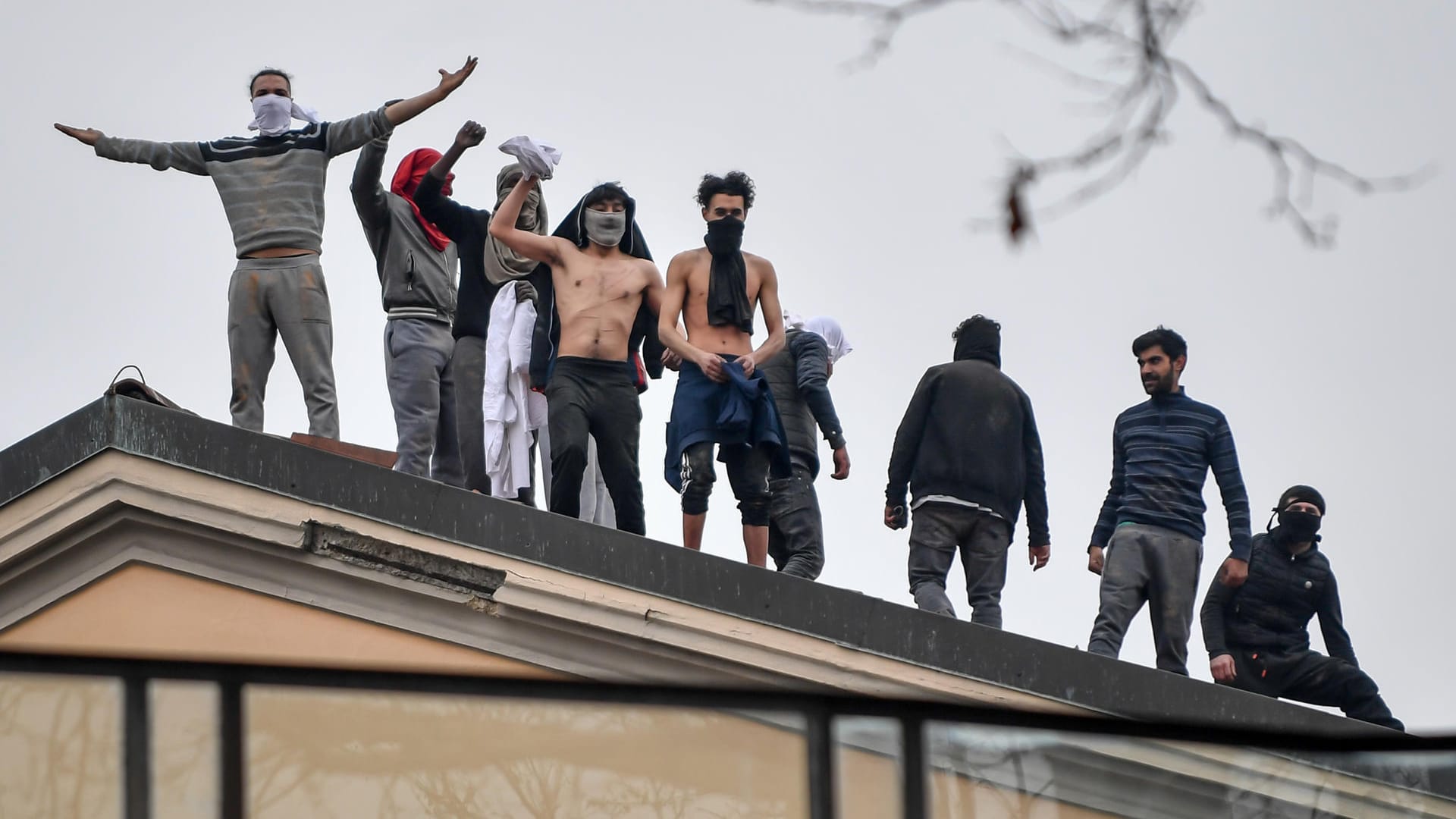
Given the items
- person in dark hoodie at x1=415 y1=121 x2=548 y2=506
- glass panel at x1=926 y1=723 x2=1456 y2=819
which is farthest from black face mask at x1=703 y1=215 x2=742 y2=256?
glass panel at x1=926 y1=723 x2=1456 y2=819

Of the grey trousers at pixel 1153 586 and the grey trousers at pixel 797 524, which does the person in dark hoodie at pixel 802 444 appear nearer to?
the grey trousers at pixel 797 524

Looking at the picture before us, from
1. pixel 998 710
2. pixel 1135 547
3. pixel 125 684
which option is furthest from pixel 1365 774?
pixel 1135 547

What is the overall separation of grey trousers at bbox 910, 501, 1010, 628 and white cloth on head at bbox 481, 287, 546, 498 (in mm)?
1754

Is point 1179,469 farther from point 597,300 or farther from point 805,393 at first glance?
point 597,300

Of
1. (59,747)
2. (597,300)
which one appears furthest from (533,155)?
(59,747)

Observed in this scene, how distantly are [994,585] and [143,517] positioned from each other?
3.41m

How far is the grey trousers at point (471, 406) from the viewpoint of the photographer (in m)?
9.33

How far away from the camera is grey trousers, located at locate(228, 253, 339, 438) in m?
8.84

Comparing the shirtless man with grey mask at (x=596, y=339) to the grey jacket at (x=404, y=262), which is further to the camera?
the grey jacket at (x=404, y=262)

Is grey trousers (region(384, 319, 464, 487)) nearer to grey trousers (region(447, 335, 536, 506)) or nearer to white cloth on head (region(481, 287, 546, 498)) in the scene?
grey trousers (region(447, 335, 536, 506))

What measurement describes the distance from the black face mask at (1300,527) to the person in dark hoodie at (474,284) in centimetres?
321

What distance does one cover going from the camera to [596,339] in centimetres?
865

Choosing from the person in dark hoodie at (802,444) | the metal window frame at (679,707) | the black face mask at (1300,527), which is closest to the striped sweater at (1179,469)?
the black face mask at (1300,527)

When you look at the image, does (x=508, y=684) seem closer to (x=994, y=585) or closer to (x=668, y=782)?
(x=668, y=782)
